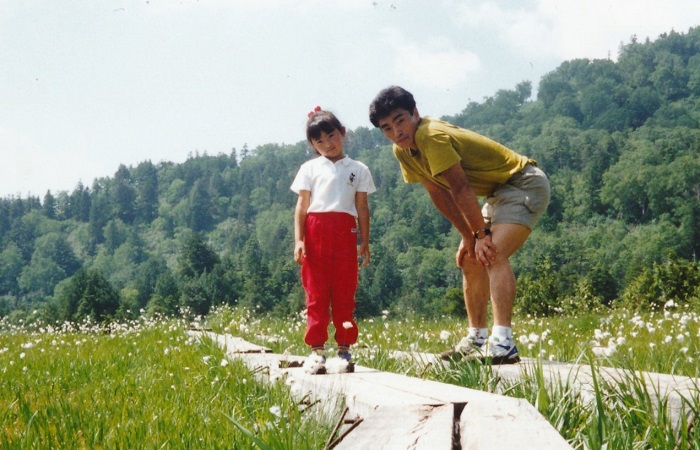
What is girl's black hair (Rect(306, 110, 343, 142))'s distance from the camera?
17.6 feet

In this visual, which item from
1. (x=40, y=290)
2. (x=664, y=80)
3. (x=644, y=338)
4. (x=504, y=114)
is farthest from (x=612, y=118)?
Answer: (x=644, y=338)

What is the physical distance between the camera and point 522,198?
472 centimetres

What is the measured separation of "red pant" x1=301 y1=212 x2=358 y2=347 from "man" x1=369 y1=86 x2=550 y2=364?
76 centimetres

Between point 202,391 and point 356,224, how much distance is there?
2.18 m

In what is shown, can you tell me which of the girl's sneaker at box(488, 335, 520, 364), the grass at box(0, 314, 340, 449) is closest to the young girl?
the grass at box(0, 314, 340, 449)

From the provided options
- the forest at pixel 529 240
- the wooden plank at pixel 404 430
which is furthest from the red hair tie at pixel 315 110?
the forest at pixel 529 240

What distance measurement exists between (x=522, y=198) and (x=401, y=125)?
96 centimetres

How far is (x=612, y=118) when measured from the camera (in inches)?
5497

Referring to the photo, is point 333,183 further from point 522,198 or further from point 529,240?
point 529,240

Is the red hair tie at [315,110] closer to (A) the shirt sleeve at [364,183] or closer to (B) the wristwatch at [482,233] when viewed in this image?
(A) the shirt sleeve at [364,183]

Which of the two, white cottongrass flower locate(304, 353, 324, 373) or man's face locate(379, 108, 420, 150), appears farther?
man's face locate(379, 108, 420, 150)

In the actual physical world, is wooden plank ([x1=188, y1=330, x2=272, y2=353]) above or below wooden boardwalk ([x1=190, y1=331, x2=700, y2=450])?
below

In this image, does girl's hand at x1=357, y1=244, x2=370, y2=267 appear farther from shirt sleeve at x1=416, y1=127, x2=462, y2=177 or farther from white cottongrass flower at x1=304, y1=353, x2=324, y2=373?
white cottongrass flower at x1=304, y1=353, x2=324, y2=373

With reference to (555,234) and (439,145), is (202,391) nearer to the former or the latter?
(439,145)
